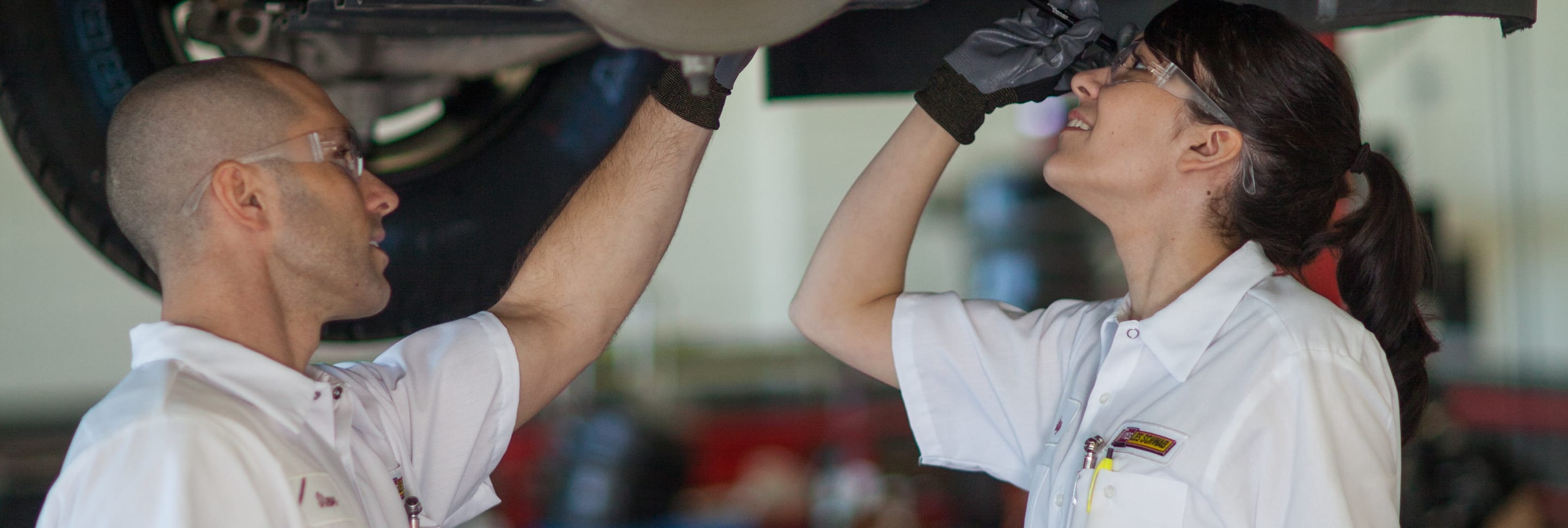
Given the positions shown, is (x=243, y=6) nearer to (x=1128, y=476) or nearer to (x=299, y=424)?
(x=299, y=424)

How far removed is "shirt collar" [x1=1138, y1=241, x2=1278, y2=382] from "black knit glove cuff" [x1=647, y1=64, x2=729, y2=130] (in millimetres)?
542

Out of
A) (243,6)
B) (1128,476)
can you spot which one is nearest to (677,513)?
(243,6)

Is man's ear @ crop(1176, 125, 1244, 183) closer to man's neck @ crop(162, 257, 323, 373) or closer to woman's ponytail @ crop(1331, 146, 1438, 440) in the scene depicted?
woman's ponytail @ crop(1331, 146, 1438, 440)

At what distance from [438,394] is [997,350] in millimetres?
668

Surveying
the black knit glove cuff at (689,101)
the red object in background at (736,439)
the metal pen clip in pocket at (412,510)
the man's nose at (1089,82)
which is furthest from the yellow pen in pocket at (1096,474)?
the red object in background at (736,439)

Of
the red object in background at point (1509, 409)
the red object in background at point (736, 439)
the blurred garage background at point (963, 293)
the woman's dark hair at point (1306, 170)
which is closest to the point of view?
the woman's dark hair at point (1306, 170)

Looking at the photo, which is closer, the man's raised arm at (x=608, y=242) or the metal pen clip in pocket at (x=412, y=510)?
the metal pen clip in pocket at (x=412, y=510)

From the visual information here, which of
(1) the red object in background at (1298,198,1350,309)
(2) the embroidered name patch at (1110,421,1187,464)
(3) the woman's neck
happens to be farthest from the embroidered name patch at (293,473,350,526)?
(1) the red object in background at (1298,198,1350,309)

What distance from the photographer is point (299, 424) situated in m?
1.10

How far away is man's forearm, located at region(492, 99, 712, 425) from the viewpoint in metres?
1.39

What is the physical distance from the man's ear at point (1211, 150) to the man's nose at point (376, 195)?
89 centimetres

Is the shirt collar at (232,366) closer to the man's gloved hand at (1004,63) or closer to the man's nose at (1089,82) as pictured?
the man's gloved hand at (1004,63)

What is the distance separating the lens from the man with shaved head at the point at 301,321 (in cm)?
98

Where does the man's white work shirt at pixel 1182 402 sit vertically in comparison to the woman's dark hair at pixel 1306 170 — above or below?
below
